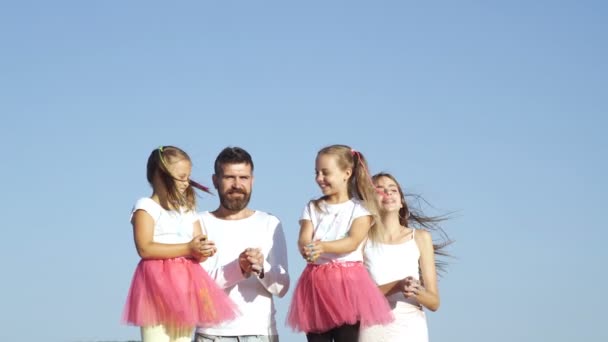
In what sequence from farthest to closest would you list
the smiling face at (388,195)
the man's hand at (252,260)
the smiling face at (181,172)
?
the smiling face at (388,195) → the smiling face at (181,172) → the man's hand at (252,260)

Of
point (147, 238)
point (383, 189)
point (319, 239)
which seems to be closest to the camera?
point (147, 238)

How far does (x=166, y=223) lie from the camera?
296 inches

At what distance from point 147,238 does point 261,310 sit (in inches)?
41.9

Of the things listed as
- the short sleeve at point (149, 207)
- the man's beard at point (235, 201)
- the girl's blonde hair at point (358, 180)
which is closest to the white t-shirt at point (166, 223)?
the short sleeve at point (149, 207)

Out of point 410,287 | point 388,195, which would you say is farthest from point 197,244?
point 388,195

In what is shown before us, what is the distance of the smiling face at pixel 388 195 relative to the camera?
27.9 ft

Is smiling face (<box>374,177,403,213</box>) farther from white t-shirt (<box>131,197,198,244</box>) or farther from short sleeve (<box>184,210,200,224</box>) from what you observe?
white t-shirt (<box>131,197,198,244</box>)

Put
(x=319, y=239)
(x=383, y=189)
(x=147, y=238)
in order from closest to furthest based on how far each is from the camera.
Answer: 1. (x=147, y=238)
2. (x=319, y=239)
3. (x=383, y=189)

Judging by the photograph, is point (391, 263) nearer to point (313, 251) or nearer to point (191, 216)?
point (313, 251)

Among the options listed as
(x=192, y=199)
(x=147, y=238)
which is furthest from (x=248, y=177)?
(x=147, y=238)

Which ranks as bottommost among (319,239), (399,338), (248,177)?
(399,338)

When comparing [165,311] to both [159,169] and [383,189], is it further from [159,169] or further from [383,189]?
[383,189]

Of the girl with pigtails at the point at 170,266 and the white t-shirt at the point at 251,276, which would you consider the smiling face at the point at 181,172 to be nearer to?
the girl with pigtails at the point at 170,266

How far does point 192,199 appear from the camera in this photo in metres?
7.82
